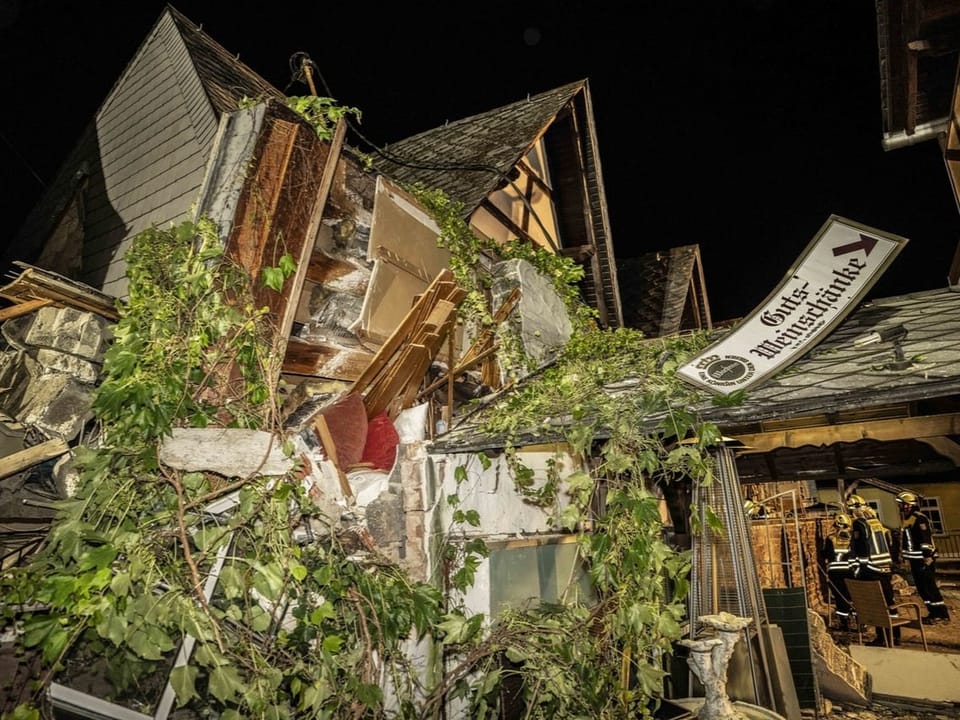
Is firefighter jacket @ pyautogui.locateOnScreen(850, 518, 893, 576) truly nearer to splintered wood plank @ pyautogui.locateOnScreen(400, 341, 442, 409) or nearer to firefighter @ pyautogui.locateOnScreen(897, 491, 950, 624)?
firefighter @ pyautogui.locateOnScreen(897, 491, 950, 624)

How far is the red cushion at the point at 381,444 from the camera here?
4.50 metres

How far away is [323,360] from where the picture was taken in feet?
16.5

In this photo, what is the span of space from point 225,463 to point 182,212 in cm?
360

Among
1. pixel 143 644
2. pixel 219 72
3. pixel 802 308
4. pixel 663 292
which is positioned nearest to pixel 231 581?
pixel 143 644

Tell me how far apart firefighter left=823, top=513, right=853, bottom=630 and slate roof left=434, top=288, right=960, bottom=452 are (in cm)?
830

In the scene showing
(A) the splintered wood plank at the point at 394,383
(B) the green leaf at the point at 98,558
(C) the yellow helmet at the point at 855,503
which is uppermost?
(A) the splintered wood plank at the point at 394,383

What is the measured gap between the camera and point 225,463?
3328 millimetres

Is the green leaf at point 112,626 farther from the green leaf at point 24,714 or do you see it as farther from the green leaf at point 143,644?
the green leaf at point 24,714

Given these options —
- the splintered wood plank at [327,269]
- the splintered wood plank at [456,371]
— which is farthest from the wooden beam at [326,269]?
the splintered wood plank at [456,371]

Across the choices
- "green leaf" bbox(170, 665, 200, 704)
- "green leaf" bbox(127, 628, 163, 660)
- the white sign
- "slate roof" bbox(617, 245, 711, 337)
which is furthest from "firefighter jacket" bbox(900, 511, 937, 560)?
"green leaf" bbox(127, 628, 163, 660)

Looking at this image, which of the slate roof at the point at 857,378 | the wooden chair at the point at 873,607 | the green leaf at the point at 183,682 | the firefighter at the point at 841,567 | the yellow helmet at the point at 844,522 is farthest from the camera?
the yellow helmet at the point at 844,522

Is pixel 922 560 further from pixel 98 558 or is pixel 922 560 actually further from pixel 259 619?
pixel 98 558

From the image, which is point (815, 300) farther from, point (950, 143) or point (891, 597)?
point (891, 597)

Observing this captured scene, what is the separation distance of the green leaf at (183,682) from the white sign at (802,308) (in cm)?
379
